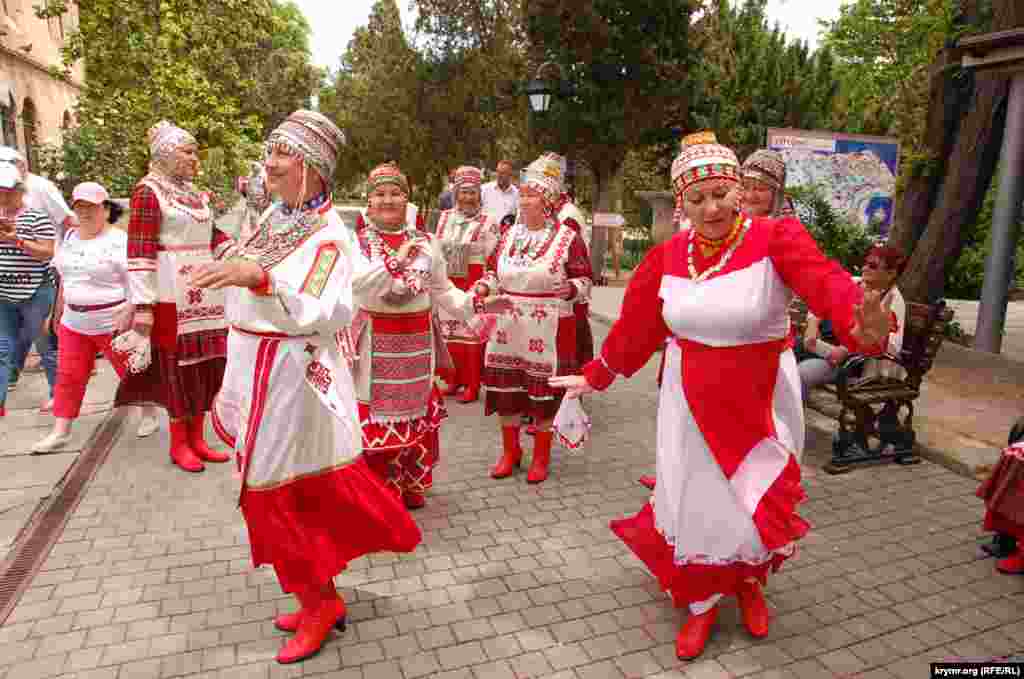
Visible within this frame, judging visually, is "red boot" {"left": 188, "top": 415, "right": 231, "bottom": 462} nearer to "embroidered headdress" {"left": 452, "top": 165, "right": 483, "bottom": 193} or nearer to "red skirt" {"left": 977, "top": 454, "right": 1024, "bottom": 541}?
"embroidered headdress" {"left": 452, "top": 165, "right": 483, "bottom": 193}

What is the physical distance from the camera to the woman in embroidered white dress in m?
2.82

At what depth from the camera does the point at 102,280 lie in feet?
18.3

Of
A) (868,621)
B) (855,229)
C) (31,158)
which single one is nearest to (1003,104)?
(855,229)

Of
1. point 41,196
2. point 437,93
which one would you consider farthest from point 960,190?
point 437,93

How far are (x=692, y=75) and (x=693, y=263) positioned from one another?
1469 centimetres

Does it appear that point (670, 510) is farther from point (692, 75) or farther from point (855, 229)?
point (692, 75)

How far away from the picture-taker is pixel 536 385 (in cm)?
508

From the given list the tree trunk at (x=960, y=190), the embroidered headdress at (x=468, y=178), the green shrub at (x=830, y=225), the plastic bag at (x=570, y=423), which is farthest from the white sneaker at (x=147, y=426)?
the tree trunk at (x=960, y=190)

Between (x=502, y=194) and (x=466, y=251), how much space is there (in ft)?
8.08

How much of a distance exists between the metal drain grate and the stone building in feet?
44.0

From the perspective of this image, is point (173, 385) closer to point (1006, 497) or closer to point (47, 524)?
point (47, 524)

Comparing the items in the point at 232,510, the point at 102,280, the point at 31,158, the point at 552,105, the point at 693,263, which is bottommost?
the point at 232,510

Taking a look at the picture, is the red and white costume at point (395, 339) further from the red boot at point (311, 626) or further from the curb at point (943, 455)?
the curb at point (943, 455)

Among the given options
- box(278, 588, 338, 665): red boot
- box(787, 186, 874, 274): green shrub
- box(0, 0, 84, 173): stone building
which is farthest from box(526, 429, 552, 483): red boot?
box(0, 0, 84, 173): stone building
